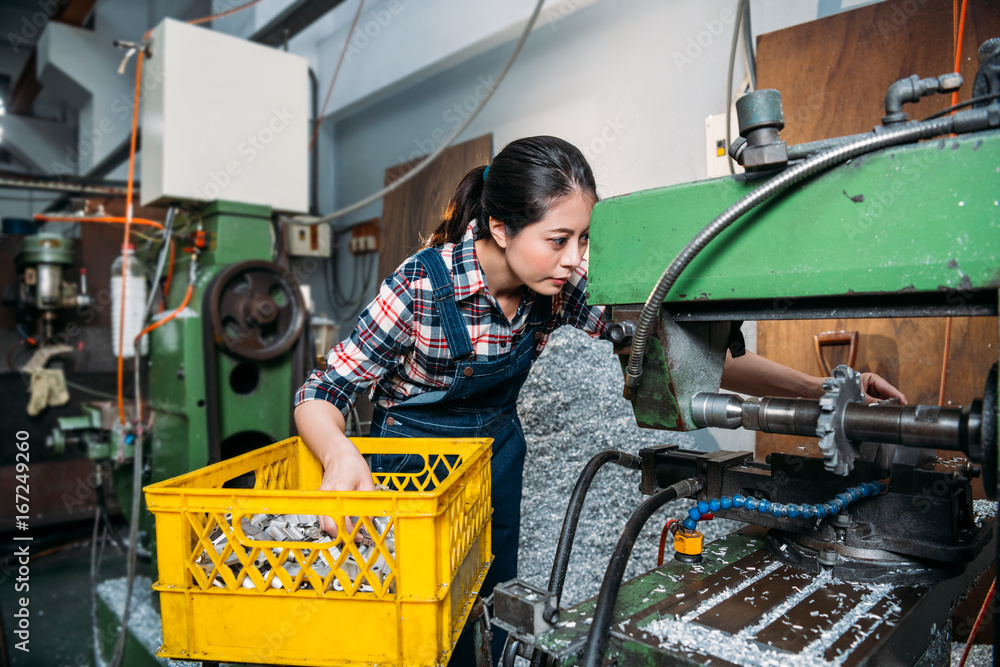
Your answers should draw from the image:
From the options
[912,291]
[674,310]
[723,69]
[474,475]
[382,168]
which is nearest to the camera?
[912,291]

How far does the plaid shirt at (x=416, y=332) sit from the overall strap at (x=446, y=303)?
0.01m

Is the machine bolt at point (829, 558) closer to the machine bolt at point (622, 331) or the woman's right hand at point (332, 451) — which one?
the machine bolt at point (622, 331)

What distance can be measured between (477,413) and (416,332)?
0.22 meters

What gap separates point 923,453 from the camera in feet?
2.71

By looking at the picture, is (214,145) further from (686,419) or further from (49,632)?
(49,632)

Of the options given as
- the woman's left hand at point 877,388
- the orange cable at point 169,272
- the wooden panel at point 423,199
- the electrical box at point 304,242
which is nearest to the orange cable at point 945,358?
the woman's left hand at point 877,388

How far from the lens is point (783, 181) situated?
59cm

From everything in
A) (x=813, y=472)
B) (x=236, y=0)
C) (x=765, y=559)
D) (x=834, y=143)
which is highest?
(x=236, y=0)

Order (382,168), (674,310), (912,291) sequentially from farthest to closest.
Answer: (382,168) < (674,310) < (912,291)

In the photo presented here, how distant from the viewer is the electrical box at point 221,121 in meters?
1.86

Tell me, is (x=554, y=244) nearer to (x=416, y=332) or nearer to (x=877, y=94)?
(x=416, y=332)

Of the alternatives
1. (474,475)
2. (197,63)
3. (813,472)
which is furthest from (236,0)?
(813,472)

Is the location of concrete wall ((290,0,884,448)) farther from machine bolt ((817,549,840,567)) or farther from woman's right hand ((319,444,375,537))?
woman's right hand ((319,444,375,537))

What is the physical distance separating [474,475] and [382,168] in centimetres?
267
